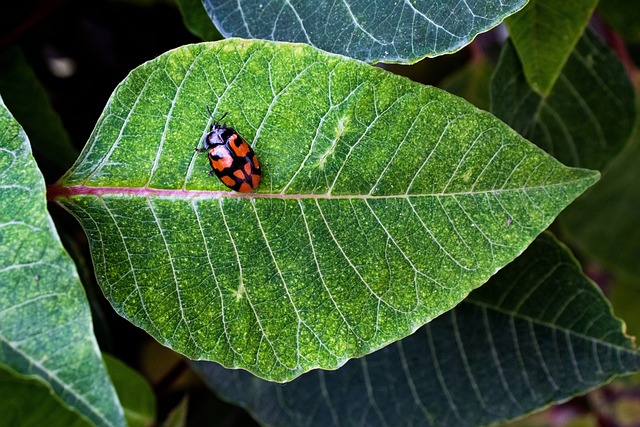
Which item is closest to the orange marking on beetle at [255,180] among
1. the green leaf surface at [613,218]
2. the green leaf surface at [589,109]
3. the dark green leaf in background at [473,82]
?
the green leaf surface at [589,109]

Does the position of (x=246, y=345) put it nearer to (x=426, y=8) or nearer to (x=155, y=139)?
(x=155, y=139)

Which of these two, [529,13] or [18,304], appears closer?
[18,304]

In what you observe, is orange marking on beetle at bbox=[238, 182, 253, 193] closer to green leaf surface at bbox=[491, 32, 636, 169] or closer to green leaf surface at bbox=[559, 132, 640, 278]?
green leaf surface at bbox=[491, 32, 636, 169]

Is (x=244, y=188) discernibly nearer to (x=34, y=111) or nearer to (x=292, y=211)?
(x=292, y=211)

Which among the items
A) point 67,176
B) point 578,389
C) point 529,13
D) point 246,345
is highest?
point 529,13

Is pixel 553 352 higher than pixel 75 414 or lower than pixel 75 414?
lower

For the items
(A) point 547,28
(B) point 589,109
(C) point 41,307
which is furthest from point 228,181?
(B) point 589,109

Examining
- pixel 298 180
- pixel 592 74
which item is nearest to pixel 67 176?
pixel 298 180
